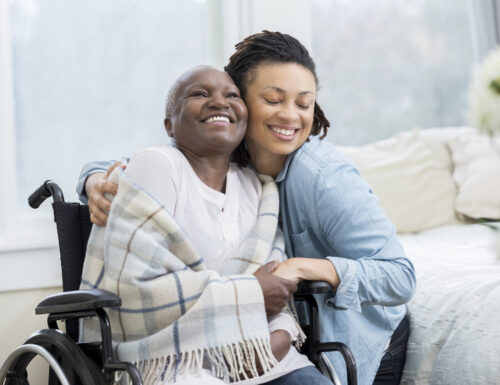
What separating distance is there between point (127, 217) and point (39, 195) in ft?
1.28

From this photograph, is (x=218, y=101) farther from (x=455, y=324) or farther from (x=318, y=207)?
(x=455, y=324)

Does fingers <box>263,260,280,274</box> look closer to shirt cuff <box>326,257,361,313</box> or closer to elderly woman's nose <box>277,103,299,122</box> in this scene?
shirt cuff <box>326,257,361,313</box>

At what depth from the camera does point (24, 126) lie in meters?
2.10

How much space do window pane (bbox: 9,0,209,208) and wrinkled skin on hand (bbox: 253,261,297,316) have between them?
1.18 metres

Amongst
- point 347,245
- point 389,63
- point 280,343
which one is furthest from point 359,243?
point 389,63

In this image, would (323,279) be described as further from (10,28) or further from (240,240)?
(10,28)

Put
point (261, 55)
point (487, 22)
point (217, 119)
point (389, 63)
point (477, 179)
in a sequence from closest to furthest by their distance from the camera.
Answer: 1. point (217, 119)
2. point (261, 55)
3. point (477, 179)
4. point (487, 22)
5. point (389, 63)

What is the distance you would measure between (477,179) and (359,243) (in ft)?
4.12

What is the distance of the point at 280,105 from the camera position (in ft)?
4.59

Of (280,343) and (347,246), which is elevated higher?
(347,246)

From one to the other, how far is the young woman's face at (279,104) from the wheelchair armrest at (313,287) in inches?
12.6

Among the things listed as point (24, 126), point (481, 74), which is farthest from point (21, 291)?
point (481, 74)

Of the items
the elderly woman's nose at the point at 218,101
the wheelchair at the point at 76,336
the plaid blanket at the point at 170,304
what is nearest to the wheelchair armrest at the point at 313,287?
the wheelchair at the point at 76,336

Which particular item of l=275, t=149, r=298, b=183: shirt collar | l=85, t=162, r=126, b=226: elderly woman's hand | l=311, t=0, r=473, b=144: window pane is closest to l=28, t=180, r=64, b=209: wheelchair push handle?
l=85, t=162, r=126, b=226: elderly woman's hand
